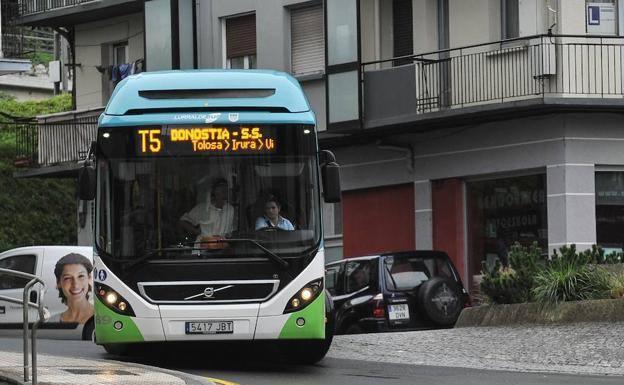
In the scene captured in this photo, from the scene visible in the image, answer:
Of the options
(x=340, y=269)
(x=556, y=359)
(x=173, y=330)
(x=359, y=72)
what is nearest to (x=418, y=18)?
(x=359, y=72)

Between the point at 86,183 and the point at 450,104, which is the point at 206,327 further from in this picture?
the point at 450,104

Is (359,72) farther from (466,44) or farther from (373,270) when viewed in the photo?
(373,270)

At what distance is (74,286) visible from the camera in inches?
1051

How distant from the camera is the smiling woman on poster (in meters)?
26.6

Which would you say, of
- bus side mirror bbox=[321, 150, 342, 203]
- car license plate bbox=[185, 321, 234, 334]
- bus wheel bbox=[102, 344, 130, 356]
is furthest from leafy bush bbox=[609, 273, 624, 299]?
A: car license plate bbox=[185, 321, 234, 334]

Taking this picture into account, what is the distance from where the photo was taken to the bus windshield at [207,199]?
15.7m

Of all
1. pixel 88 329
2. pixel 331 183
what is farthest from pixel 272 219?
pixel 88 329

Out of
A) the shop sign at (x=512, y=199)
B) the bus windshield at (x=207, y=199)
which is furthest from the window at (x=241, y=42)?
the bus windshield at (x=207, y=199)

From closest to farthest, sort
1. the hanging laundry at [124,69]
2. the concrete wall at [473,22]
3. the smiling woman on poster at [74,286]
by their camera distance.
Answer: the smiling woman on poster at [74,286] < the concrete wall at [473,22] < the hanging laundry at [124,69]

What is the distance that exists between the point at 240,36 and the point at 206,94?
17969 mm

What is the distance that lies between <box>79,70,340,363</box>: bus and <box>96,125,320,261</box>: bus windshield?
10mm

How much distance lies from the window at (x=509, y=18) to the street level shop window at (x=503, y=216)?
268 centimetres

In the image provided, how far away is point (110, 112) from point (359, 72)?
1467cm

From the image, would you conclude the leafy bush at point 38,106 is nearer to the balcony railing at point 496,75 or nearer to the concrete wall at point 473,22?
the balcony railing at point 496,75
